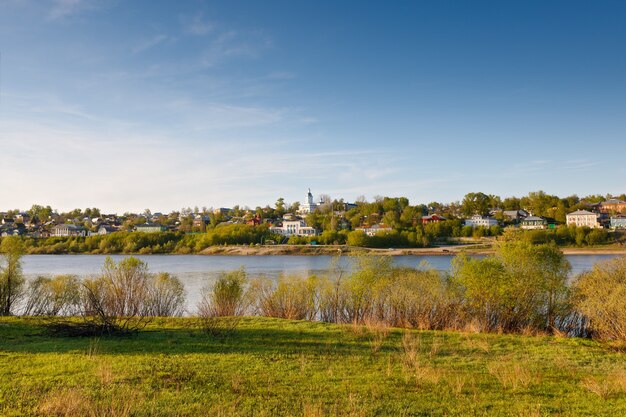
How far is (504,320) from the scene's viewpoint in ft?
61.8

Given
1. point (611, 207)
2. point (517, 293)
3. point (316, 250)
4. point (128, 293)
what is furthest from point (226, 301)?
point (611, 207)

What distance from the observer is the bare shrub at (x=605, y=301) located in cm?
1516

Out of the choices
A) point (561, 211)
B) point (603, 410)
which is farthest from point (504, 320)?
point (561, 211)

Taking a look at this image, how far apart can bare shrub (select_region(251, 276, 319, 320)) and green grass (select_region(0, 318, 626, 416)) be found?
6.87 meters

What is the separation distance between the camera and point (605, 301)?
16.0m

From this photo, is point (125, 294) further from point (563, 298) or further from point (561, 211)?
point (561, 211)

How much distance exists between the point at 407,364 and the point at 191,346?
5977mm

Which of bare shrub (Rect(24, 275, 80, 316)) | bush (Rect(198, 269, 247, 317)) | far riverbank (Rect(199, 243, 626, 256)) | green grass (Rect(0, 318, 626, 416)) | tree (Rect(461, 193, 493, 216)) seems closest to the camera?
green grass (Rect(0, 318, 626, 416))

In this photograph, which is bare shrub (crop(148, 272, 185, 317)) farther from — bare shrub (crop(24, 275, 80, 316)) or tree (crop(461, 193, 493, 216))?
tree (crop(461, 193, 493, 216))

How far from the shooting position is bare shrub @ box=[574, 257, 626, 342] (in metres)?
15.2

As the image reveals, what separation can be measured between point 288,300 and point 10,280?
13.9m

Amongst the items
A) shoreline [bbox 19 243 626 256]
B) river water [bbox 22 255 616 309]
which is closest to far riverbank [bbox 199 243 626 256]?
shoreline [bbox 19 243 626 256]

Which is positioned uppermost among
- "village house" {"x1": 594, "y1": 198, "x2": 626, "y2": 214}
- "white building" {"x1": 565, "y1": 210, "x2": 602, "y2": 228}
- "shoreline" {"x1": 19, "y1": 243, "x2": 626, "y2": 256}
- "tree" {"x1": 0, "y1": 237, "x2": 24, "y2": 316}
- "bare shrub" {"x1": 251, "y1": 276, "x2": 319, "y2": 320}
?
"village house" {"x1": 594, "y1": 198, "x2": 626, "y2": 214}

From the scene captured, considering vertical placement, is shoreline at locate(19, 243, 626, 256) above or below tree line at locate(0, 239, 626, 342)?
below
